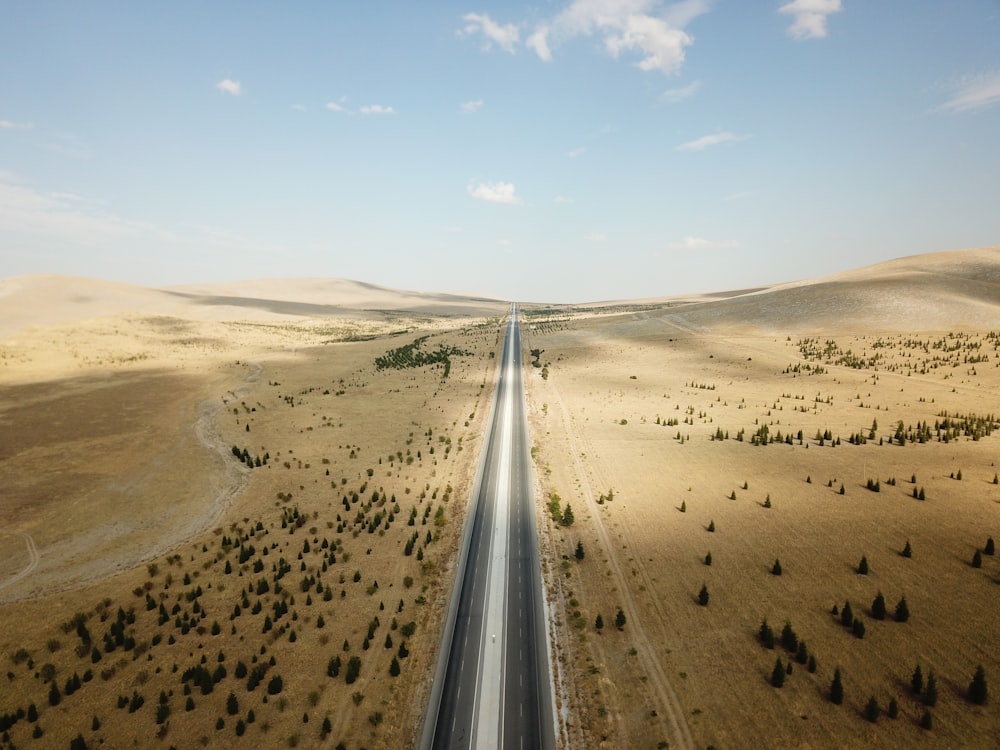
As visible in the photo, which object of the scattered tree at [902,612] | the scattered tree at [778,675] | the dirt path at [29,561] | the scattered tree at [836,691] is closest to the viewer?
the scattered tree at [836,691]

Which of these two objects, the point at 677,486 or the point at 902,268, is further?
the point at 902,268

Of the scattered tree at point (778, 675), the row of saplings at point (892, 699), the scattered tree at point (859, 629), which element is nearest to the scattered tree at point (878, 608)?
the scattered tree at point (859, 629)

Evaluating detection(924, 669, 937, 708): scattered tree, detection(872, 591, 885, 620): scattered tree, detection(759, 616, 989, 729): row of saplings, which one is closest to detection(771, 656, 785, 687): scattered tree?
detection(759, 616, 989, 729): row of saplings

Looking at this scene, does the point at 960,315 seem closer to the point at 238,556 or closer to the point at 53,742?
the point at 238,556

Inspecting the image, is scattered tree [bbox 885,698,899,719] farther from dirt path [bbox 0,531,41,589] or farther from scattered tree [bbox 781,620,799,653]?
dirt path [bbox 0,531,41,589]

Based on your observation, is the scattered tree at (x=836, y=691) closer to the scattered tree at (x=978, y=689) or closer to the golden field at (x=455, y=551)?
the golden field at (x=455, y=551)

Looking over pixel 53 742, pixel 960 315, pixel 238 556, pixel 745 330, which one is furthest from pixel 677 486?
pixel 960 315
